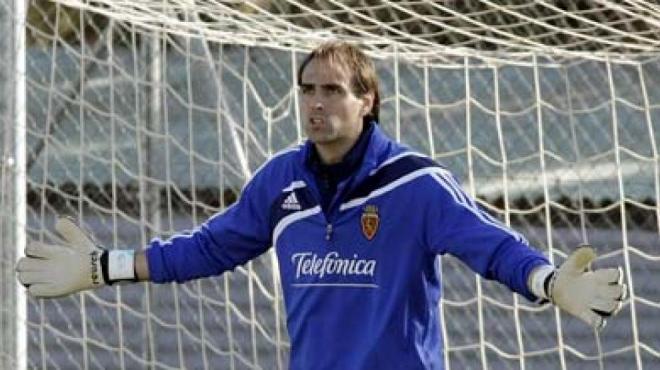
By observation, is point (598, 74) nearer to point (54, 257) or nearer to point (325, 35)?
point (325, 35)

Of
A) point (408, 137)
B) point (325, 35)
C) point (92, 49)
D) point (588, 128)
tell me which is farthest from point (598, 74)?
point (92, 49)

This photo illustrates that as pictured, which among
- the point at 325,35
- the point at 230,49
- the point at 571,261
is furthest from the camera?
the point at 230,49

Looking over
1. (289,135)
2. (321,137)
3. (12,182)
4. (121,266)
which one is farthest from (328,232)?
(289,135)

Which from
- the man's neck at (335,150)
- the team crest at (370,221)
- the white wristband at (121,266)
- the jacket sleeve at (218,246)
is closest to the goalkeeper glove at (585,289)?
the team crest at (370,221)

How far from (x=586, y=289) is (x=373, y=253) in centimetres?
58

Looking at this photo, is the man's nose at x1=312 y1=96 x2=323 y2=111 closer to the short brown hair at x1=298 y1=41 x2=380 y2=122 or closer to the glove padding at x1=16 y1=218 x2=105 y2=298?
the short brown hair at x1=298 y1=41 x2=380 y2=122

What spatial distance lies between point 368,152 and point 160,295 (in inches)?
155

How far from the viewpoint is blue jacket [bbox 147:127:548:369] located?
3.80 metres

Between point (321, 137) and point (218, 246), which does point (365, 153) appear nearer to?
point (321, 137)

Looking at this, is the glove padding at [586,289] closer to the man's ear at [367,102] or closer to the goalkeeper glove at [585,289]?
the goalkeeper glove at [585,289]

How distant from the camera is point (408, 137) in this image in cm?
684

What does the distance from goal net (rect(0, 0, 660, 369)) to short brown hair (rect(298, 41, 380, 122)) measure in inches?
57.0

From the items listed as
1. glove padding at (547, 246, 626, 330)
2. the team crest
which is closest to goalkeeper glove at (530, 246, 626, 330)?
glove padding at (547, 246, 626, 330)

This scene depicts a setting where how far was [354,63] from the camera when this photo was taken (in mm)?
3938
